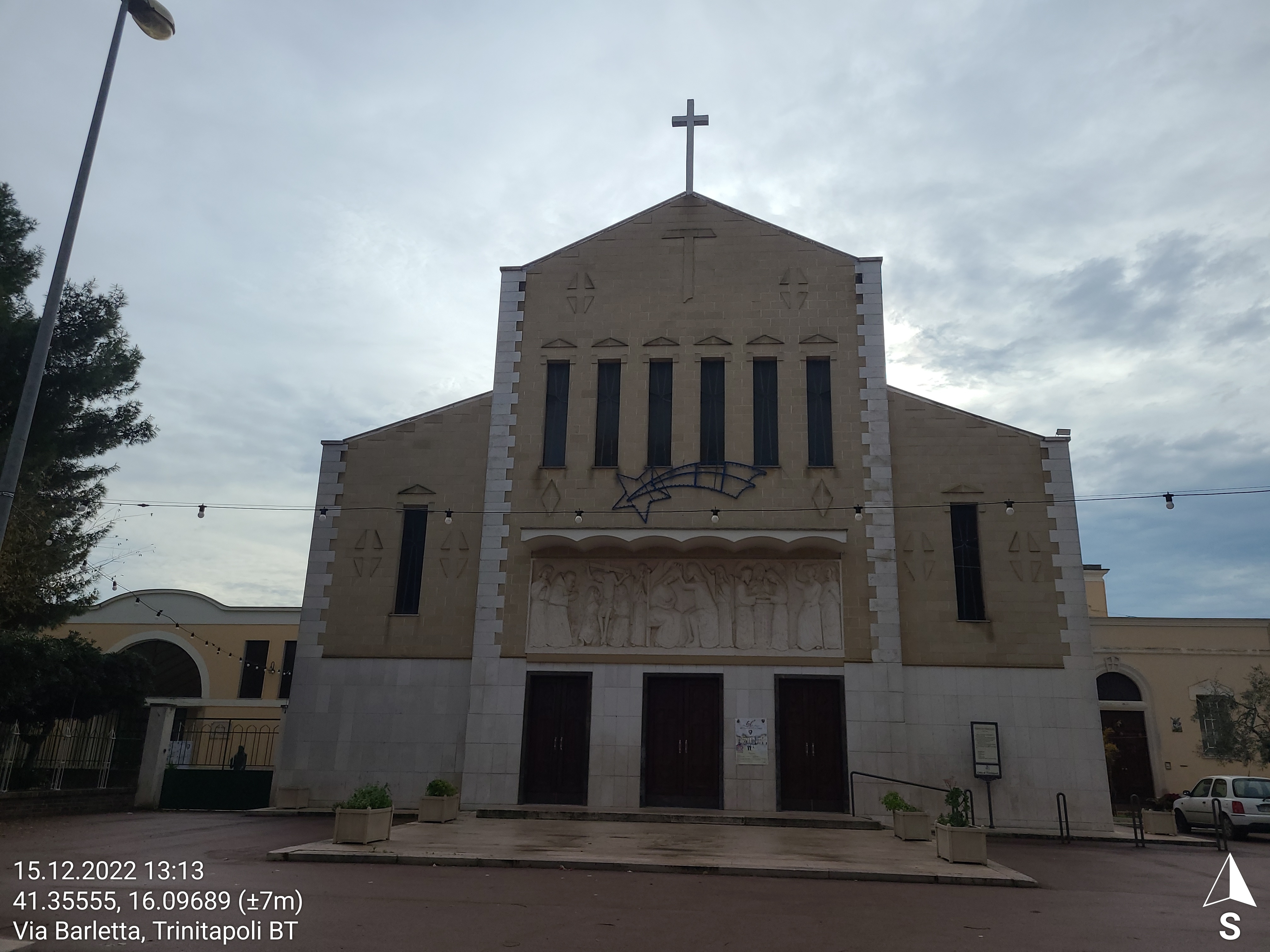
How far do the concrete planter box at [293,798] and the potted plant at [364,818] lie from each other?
732 centimetres

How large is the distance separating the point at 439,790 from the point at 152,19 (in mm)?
13646

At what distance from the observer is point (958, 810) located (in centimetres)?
1312

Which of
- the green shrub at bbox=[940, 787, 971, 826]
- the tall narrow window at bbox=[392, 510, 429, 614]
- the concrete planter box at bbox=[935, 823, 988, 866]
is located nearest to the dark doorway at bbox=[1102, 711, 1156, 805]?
the green shrub at bbox=[940, 787, 971, 826]

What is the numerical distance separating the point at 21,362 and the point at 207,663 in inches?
712

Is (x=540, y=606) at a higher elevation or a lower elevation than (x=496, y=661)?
higher

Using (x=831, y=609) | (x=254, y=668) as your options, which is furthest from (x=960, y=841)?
(x=254, y=668)

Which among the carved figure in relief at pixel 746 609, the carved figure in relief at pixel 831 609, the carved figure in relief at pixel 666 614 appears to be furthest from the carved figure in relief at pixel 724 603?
the carved figure in relief at pixel 831 609

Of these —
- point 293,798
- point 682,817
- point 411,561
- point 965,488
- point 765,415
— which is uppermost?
point 765,415

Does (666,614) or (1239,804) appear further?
(1239,804)

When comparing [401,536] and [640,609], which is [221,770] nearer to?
[401,536]

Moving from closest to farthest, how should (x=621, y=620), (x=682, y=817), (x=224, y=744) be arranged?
(x=682, y=817) < (x=621, y=620) < (x=224, y=744)

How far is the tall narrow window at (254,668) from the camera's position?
34.2 metres

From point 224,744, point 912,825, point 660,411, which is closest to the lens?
point 912,825

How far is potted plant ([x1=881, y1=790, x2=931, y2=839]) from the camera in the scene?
1541 centimetres
